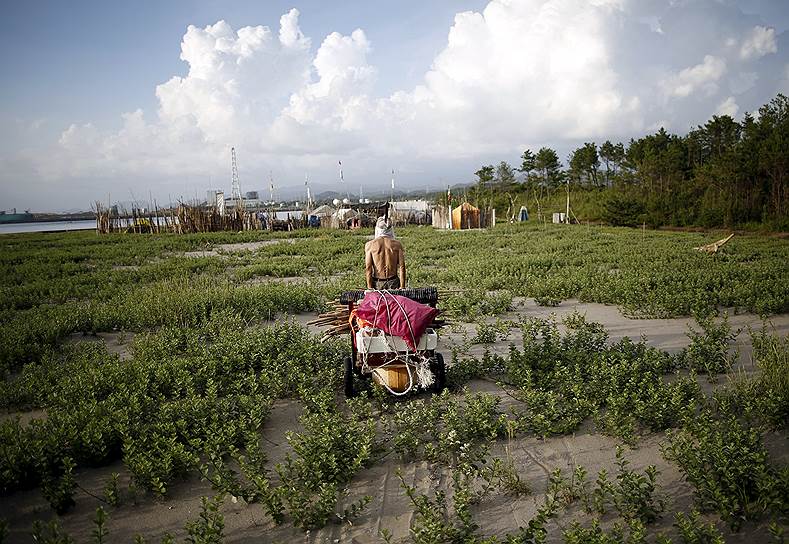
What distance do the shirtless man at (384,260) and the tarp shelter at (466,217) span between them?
28579mm

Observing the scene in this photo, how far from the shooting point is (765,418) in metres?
4.52

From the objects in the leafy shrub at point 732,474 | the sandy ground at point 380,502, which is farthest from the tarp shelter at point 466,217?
the leafy shrub at point 732,474

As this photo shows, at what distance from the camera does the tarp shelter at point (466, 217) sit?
34438mm

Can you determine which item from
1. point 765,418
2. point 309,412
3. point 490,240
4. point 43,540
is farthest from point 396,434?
point 490,240

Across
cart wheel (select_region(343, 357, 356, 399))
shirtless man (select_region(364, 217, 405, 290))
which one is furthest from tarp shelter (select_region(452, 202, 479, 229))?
cart wheel (select_region(343, 357, 356, 399))

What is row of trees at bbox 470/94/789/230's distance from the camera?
81.1 ft

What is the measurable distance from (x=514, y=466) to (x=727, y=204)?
27.4m

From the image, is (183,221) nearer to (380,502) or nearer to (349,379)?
(349,379)

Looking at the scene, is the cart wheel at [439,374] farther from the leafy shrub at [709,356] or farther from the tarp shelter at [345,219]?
the tarp shelter at [345,219]

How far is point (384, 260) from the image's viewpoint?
20.8 ft

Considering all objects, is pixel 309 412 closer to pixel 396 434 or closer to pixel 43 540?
pixel 396 434

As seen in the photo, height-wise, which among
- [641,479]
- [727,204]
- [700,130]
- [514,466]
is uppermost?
[700,130]

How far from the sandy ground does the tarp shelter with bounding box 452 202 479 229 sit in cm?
3020

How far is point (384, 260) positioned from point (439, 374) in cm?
166
